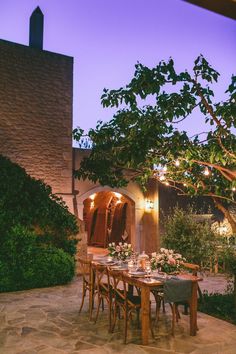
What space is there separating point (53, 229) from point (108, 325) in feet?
12.6

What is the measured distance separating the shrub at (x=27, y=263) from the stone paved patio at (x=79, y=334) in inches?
44.7

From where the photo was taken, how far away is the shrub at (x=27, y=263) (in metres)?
7.66

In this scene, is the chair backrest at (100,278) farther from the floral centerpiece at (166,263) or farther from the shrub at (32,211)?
the shrub at (32,211)

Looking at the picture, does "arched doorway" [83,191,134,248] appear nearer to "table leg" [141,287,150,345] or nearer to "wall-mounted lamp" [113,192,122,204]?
"wall-mounted lamp" [113,192,122,204]

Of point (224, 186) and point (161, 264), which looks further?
point (224, 186)

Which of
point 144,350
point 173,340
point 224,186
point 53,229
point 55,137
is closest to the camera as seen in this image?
point 144,350

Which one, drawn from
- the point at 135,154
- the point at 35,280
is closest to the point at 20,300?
the point at 35,280

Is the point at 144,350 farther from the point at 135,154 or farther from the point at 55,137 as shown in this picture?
the point at 55,137

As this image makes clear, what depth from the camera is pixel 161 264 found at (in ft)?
16.9

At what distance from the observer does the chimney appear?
38.3 ft

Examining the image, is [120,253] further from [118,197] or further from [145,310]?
[118,197]

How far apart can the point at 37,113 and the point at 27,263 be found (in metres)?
5.13

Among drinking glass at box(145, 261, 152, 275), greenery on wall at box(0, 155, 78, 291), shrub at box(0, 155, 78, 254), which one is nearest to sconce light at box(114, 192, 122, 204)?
greenery on wall at box(0, 155, 78, 291)

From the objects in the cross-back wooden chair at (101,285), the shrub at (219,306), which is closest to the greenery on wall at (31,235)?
the cross-back wooden chair at (101,285)
